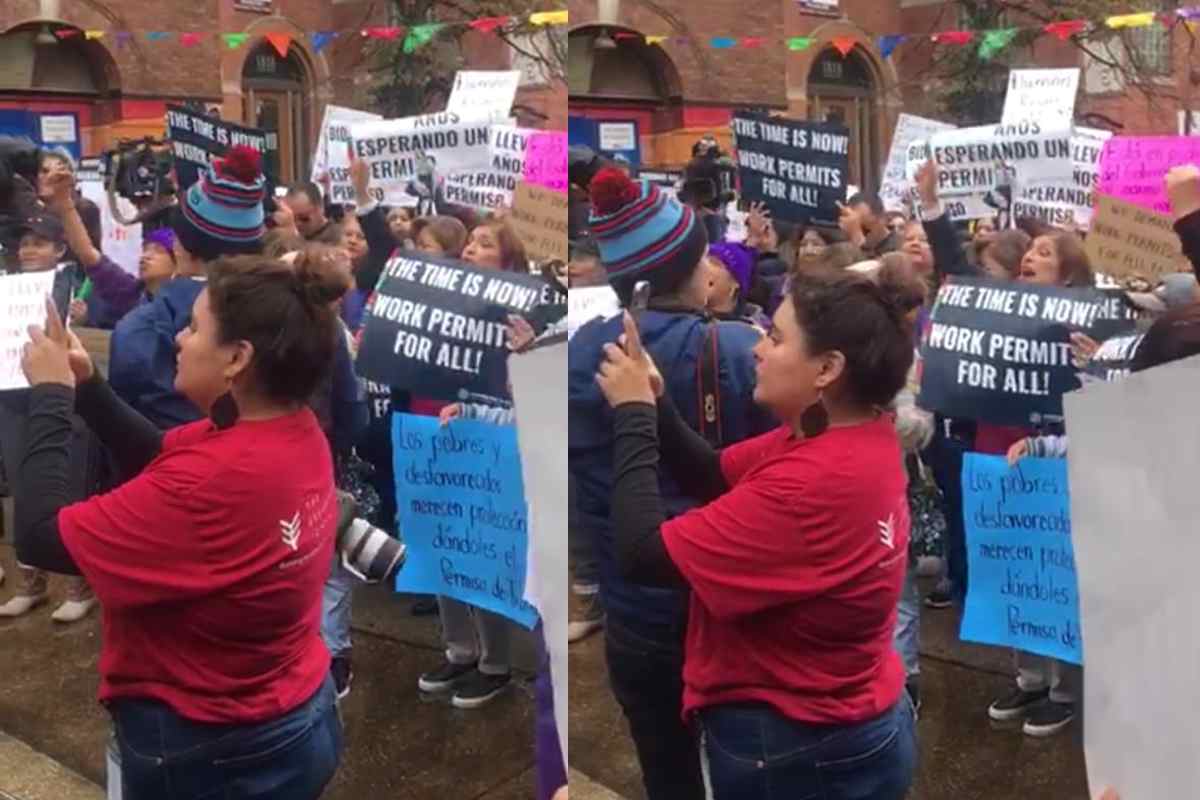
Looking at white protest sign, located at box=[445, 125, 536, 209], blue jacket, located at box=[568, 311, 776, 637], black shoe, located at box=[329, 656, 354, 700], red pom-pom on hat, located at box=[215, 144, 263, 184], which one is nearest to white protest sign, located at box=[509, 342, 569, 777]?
blue jacket, located at box=[568, 311, 776, 637]

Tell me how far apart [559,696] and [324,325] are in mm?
689

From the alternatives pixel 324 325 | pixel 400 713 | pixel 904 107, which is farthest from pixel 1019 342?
pixel 400 713

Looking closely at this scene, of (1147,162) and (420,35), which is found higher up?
(420,35)

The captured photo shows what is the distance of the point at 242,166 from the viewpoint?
2471 mm

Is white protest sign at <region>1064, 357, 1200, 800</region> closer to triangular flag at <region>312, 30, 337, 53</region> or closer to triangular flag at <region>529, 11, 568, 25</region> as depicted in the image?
triangular flag at <region>529, 11, 568, 25</region>

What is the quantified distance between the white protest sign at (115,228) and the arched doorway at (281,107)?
288 mm

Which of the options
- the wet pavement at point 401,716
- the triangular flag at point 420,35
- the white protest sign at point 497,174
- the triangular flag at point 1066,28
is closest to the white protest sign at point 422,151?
the white protest sign at point 497,174

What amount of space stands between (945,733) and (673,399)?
747 millimetres

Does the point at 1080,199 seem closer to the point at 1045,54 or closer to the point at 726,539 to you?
the point at 1045,54

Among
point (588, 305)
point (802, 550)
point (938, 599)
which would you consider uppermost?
point (588, 305)

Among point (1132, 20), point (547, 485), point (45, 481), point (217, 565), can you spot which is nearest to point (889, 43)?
point (1132, 20)

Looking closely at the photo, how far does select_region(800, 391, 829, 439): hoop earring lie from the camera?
194cm

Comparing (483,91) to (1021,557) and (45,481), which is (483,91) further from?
(1021,557)

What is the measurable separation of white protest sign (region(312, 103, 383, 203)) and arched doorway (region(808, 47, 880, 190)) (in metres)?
0.73
